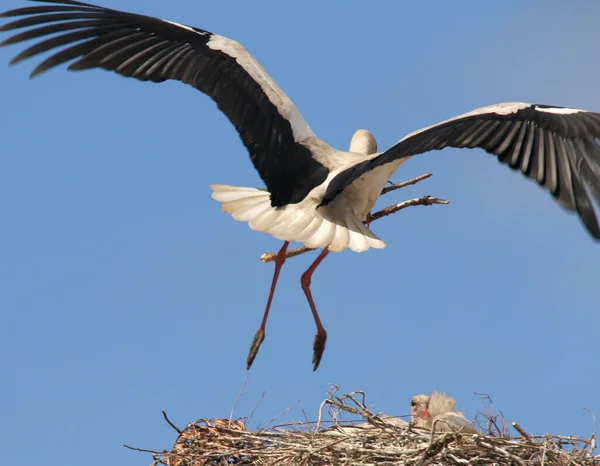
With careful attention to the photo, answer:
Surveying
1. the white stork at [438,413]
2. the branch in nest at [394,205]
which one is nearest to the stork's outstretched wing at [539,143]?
the branch in nest at [394,205]

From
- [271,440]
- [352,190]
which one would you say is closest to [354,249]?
[352,190]

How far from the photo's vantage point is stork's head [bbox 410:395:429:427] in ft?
27.4

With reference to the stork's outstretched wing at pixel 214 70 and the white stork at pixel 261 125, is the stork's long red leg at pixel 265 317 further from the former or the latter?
the stork's outstretched wing at pixel 214 70

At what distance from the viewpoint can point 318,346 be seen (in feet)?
31.1

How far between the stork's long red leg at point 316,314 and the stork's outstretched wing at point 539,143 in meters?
1.42

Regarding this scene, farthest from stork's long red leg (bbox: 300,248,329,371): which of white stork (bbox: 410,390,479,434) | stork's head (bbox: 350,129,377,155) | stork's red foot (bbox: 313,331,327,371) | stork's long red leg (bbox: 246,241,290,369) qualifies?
white stork (bbox: 410,390,479,434)

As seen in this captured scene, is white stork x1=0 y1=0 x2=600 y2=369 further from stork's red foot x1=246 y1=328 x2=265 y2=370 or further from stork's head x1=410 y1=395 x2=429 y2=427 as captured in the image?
stork's head x1=410 y1=395 x2=429 y2=427

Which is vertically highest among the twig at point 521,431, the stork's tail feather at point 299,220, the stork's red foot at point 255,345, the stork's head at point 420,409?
the stork's tail feather at point 299,220

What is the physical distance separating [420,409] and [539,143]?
171 centimetres

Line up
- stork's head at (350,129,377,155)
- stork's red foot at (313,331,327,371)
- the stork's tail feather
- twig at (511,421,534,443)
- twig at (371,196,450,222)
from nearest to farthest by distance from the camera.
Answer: twig at (511,421,534,443), the stork's tail feather, twig at (371,196,450,222), stork's red foot at (313,331,327,371), stork's head at (350,129,377,155)

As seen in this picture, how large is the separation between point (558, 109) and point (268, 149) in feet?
6.74

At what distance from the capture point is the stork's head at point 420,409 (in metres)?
8.35

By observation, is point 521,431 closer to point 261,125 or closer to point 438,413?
point 438,413

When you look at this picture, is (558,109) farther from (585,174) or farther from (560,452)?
(560,452)
